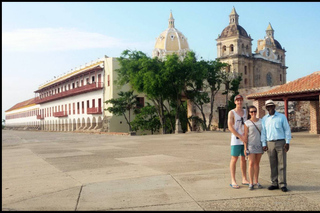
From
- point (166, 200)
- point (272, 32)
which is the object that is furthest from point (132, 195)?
point (272, 32)

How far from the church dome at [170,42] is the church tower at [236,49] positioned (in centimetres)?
783

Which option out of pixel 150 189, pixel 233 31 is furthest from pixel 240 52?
pixel 150 189

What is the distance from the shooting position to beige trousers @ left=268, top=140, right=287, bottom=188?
582 centimetres

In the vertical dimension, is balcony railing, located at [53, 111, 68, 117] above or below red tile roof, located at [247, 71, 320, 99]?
below

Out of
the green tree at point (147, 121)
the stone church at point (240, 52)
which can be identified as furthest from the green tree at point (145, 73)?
the stone church at point (240, 52)

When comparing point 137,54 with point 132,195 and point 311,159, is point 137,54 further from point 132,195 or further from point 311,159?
point 132,195

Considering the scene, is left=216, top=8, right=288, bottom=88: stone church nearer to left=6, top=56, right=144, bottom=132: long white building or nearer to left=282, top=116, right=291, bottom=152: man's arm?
left=6, top=56, right=144, bottom=132: long white building

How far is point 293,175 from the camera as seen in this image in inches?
280

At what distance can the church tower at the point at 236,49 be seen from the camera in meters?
70.0

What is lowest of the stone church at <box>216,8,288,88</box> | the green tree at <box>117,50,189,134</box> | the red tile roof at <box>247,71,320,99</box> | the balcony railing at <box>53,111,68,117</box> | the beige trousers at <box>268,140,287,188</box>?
the beige trousers at <box>268,140,287,188</box>

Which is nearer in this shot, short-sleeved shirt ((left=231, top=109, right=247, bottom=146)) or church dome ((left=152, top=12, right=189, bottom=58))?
short-sleeved shirt ((left=231, top=109, right=247, bottom=146))

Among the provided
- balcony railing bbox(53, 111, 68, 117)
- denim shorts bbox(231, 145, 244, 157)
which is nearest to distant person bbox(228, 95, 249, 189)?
denim shorts bbox(231, 145, 244, 157)

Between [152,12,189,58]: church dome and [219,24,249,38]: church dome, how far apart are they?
28.0ft

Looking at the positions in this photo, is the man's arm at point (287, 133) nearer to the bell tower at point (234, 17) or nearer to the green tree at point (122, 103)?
the green tree at point (122, 103)
